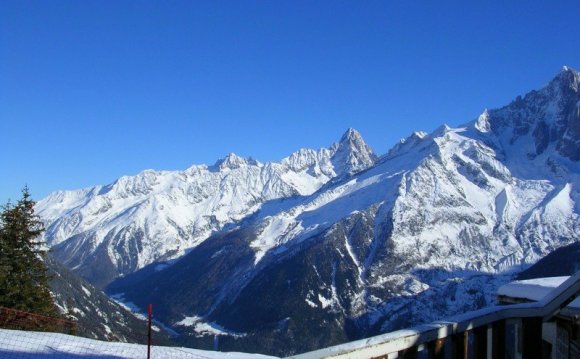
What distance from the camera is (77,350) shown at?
7.31 metres

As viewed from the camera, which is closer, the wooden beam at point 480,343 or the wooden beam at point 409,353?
the wooden beam at point 409,353

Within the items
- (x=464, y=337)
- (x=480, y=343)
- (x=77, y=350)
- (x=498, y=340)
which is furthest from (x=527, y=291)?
(x=77, y=350)

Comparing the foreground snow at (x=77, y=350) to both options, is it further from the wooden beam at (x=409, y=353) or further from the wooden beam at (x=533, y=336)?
the wooden beam at (x=533, y=336)

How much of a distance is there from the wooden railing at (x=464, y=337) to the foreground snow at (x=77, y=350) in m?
2.68

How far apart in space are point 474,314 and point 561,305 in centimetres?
88

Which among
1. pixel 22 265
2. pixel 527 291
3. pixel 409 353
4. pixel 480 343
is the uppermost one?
pixel 22 265

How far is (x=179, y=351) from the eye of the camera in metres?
7.70

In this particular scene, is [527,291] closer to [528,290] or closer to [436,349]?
[528,290]

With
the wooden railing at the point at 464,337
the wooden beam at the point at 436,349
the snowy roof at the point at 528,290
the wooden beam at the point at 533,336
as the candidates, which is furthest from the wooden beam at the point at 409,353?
the snowy roof at the point at 528,290

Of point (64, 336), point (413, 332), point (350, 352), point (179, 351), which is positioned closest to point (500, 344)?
point (413, 332)

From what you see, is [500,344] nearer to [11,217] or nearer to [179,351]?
[179,351]

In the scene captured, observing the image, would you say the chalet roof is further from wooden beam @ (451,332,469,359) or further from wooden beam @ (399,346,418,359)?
wooden beam @ (399,346,418,359)

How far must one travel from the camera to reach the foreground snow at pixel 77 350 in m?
6.97

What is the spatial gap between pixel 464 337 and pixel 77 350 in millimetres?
4547
